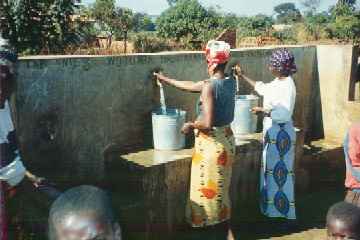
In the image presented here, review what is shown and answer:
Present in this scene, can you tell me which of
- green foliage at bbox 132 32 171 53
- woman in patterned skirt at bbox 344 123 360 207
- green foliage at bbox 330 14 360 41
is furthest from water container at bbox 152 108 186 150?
green foliage at bbox 330 14 360 41

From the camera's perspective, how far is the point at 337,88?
735 centimetres

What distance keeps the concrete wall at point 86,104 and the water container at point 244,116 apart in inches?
20.1

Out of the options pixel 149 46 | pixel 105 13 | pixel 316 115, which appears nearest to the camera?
pixel 316 115

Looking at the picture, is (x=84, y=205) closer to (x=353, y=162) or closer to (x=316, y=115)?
(x=353, y=162)

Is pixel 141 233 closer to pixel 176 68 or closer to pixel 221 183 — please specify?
pixel 221 183

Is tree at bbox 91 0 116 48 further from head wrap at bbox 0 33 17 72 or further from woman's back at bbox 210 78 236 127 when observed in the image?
head wrap at bbox 0 33 17 72

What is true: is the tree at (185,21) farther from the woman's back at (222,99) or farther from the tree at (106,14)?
the woman's back at (222,99)

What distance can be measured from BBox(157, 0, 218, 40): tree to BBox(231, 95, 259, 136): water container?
71.4 ft

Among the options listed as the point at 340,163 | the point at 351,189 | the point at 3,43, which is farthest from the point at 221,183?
the point at 340,163

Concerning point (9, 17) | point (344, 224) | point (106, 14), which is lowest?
point (344, 224)

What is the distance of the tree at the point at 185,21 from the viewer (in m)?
28.0

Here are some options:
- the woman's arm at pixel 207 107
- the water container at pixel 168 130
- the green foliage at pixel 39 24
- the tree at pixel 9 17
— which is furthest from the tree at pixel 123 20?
the woman's arm at pixel 207 107

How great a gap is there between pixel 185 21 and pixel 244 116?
23.2 metres

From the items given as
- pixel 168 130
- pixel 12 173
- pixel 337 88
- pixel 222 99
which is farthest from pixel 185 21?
pixel 12 173
